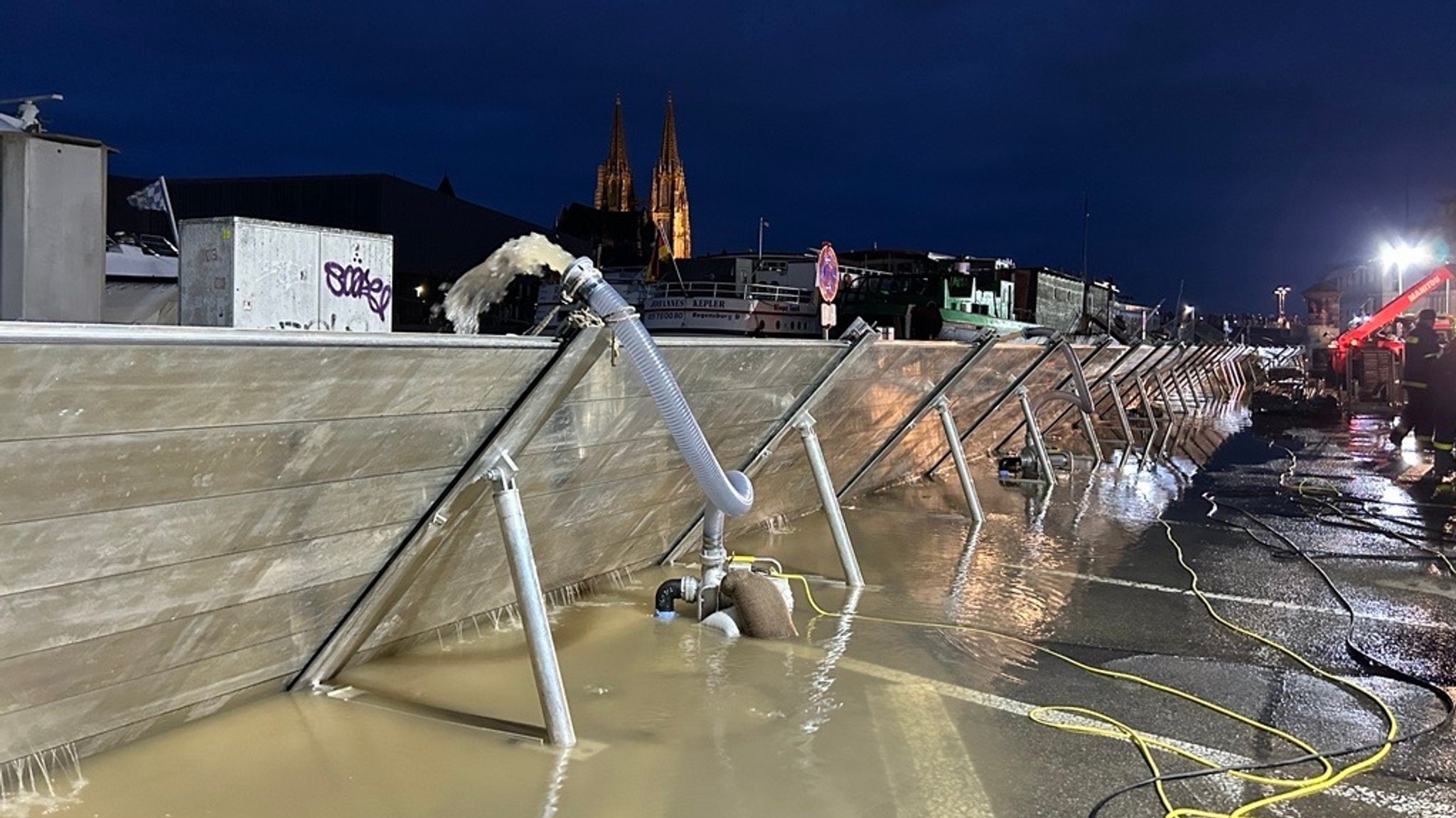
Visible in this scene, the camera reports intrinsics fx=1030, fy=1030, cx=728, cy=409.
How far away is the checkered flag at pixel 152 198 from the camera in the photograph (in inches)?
414

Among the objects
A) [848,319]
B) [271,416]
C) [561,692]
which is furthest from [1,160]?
[848,319]

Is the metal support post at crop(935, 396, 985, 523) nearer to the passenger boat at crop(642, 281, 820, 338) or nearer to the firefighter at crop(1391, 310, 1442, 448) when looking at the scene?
the firefighter at crop(1391, 310, 1442, 448)

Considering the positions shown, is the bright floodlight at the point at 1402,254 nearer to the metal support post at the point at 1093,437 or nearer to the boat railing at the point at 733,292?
the boat railing at the point at 733,292

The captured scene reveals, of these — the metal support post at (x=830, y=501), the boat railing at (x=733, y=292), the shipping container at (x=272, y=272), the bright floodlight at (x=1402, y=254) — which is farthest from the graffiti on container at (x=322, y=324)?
the bright floodlight at (x=1402, y=254)

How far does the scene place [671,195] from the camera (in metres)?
112

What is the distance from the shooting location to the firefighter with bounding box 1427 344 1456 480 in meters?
13.4

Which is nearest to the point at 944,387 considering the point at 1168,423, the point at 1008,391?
the point at 1008,391

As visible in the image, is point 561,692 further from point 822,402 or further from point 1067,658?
point 822,402

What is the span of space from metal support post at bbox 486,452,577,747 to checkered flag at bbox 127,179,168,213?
320 inches

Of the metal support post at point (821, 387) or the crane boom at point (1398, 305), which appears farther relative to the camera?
the crane boom at point (1398, 305)

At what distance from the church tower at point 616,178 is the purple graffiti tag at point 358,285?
4233 inches

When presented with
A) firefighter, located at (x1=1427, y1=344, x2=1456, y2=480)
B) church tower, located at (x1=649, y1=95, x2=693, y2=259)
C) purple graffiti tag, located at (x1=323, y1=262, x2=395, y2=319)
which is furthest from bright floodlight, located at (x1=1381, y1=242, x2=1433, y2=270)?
church tower, located at (x1=649, y1=95, x2=693, y2=259)

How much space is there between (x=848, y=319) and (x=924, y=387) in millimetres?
22240

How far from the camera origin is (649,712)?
4.77 meters
